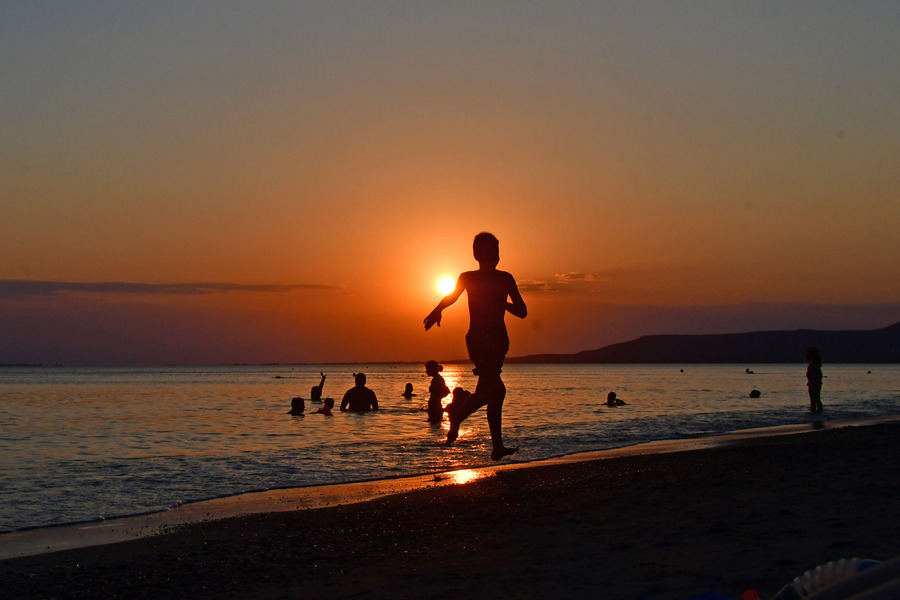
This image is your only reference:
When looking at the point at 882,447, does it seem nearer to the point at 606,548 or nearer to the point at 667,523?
the point at 667,523

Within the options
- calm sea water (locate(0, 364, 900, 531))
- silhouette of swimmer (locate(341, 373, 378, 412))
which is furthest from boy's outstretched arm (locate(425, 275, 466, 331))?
silhouette of swimmer (locate(341, 373, 378, 412))

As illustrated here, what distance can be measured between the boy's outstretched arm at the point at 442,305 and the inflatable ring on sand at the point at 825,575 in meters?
5.62

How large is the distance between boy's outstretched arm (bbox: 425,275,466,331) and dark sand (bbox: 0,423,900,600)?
88.3 inches

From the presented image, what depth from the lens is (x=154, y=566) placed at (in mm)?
8359

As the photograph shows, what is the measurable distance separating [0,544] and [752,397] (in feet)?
157

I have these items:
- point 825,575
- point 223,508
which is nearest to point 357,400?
point 223,508

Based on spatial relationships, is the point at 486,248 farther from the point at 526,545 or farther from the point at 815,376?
the point at 815,376

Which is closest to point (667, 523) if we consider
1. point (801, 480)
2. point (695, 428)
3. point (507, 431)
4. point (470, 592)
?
point (470, 592)

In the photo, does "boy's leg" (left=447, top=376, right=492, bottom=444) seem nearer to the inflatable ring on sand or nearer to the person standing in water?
the inflatable ring on sand

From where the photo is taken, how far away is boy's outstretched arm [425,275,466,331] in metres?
7.17

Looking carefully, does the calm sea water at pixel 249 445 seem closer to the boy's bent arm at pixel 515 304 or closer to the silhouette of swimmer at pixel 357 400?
the silhouette of swimmer at pixel 357 400

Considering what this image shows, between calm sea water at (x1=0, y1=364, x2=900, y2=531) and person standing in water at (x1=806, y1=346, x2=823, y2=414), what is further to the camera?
person standing in water at (x1=806, y1=346, x2=823, y2=414)

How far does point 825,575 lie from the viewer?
154 centimetres

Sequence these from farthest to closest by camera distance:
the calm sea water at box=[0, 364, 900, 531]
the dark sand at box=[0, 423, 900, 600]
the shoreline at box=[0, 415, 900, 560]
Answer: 1. the calm sea water at box=[0, 364, 900, 531]
2. the shoreline at box=[0, 415, 900, 560]
3. the dark sand at box=[0, 423, 900, 600]
